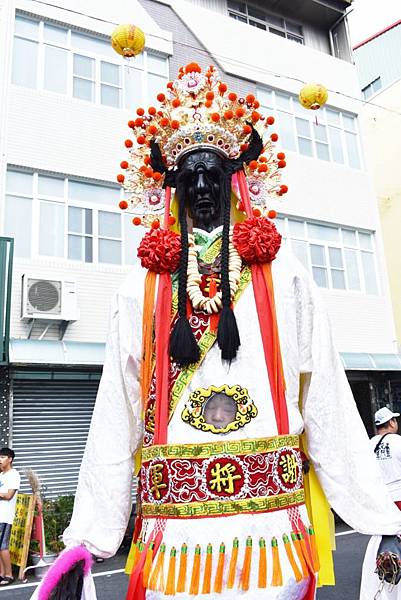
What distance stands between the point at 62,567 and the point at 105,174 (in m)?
9.43

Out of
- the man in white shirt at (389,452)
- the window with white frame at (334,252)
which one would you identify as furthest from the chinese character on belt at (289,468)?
the window with white frame at (334,252)

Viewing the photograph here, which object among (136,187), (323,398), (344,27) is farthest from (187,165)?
(344,27)

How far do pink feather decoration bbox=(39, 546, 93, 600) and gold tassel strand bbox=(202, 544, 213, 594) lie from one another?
0.42m

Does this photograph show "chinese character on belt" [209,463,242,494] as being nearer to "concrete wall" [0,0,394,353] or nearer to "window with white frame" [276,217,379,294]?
"concrete wall" [0,0,394,353]

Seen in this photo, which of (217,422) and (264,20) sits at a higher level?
(264,20)

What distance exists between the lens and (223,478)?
2.02m

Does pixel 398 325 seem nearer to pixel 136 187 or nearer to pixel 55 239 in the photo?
pixel 55 239

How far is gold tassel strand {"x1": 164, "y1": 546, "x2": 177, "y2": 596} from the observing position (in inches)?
74.7

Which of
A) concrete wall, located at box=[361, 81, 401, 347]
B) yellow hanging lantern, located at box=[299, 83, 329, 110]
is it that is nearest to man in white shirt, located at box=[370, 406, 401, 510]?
yellow hanging lantern, located at box=[299, 83, 329, 110]

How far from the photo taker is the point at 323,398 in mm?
2264

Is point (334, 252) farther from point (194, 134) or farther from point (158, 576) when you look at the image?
point (158, 576)

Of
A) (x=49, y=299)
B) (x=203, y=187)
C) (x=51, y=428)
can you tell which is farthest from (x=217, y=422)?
(x=51, y=428)

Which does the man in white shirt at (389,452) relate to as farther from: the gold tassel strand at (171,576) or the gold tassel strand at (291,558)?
the gold tassel strand at (171,576)

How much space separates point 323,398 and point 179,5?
12.2 meters
